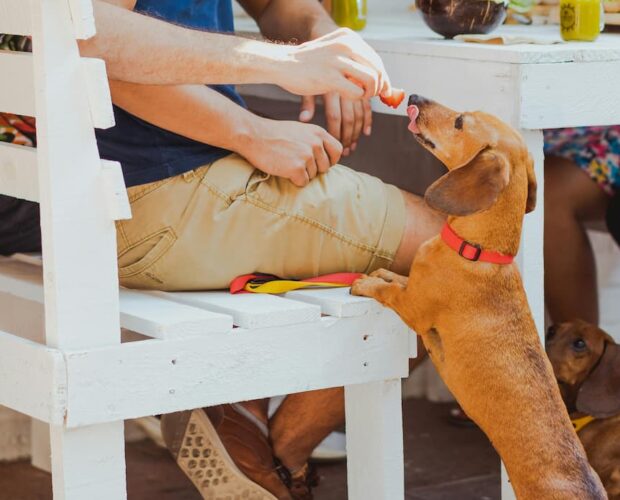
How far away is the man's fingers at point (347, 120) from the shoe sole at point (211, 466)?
54 cm

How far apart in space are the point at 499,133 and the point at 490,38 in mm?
335

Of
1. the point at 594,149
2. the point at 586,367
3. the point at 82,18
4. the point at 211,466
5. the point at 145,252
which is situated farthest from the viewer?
the point at 594,149

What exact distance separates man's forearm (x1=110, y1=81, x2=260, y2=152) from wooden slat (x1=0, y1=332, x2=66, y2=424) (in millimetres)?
395

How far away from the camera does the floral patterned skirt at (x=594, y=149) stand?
274 cm

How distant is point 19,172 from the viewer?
1765mm

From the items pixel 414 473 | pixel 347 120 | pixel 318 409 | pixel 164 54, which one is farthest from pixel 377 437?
pixel 414 473

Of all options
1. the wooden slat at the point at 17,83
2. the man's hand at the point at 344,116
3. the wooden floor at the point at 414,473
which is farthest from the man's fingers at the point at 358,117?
the wooden floor at the point at 414,473

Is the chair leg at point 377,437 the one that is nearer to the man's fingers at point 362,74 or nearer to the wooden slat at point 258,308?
the wooden slat at point 258,308

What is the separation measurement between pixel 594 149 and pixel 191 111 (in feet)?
3.72

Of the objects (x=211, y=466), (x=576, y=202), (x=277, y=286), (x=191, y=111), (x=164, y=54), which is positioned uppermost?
(x=164, y=54)

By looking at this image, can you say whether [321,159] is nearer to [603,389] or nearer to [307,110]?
[307,110]

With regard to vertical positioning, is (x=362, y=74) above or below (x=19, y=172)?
above

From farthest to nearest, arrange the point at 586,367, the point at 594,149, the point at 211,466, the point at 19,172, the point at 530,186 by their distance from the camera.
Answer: the point at 594,149, the point at 586,367, the point at 211,466, the point at 530,186, the point at 19,172

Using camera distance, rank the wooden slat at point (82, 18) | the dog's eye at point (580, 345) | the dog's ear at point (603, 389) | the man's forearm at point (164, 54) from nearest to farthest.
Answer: the wooden slat at point (82, 18) < the man's forearm at point (164, 54) < the dog's ear at point (603, 389) < the dog's eye at point (580, 345)
